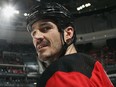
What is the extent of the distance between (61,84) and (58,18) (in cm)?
51

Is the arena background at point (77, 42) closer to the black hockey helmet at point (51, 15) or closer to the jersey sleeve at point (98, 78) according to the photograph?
the black hockey helmet at point (51, 15)

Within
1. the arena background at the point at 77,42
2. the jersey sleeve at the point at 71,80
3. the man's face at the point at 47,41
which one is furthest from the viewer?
the arena background at the point at 77,42

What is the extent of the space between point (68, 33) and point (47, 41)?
0.15m

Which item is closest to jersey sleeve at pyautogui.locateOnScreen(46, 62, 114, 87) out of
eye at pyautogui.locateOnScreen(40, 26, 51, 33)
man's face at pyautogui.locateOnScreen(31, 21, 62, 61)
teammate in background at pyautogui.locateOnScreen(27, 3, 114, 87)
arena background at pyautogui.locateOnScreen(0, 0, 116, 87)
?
teammate in background at pyautogui.locateOnScreen(27, 3, 114, 87)

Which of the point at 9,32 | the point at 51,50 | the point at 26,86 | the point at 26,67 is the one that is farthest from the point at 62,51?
the point at 9,32

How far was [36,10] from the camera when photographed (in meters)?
1.61

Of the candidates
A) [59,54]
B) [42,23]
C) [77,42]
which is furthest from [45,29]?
[77,42]

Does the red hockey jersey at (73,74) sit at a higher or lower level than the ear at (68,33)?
lower

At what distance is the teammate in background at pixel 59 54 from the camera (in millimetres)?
1194

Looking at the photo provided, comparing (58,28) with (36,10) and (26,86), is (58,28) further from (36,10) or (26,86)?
(26,86)

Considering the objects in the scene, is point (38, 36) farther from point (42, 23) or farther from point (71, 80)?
point (71, 80)

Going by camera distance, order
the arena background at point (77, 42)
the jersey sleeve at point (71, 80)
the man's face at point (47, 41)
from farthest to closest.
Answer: the arena background at point (77, 42)
the man's face at point (47, 41)
the jersey sleeve at point (71, 80)

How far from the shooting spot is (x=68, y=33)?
1544 millimetres

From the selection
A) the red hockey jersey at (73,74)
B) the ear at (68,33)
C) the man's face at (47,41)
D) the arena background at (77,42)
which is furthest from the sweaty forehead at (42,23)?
the arena background at (77,42)
